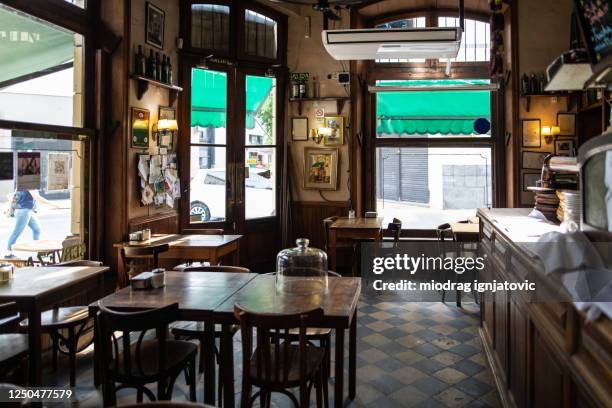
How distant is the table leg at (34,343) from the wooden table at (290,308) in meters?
1.04

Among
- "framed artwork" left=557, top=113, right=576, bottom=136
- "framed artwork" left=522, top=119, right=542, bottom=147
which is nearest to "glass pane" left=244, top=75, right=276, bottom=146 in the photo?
"framed artwork" left=522, top=119, right=542, bottom=147

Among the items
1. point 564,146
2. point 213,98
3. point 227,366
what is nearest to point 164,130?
point 213,98

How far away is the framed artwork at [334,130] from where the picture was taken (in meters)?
7.21

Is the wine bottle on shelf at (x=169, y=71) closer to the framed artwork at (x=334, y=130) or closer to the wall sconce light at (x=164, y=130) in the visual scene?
the wall sconce light at (x=164, y=130)

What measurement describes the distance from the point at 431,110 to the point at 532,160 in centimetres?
167

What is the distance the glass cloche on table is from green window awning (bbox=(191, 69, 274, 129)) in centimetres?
338

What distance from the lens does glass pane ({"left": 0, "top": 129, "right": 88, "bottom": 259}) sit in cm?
373

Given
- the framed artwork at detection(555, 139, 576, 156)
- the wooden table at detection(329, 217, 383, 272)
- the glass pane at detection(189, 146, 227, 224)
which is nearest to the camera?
the wooden table at detection(329, 217, 383, 272)

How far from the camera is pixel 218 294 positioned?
2855 mm

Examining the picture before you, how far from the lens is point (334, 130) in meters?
7.23

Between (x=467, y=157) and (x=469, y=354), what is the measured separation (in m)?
4.25

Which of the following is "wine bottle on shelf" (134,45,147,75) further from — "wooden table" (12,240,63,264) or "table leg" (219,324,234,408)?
"table leg" (219,324,234,408)

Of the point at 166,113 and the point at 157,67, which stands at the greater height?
the point at 157,67

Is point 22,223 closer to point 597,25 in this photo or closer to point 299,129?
point 597,25
